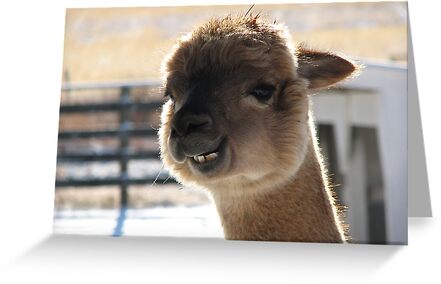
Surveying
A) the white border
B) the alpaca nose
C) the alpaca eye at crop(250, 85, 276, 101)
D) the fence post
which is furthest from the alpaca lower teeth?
the fence post

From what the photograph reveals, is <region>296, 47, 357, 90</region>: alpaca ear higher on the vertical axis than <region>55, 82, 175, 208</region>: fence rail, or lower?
higher

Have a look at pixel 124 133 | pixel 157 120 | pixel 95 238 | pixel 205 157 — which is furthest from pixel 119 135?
pixel 205 157

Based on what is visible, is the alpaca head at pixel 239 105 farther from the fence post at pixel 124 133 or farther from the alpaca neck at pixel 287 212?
the fence post at pixel 124 133

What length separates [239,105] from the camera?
266 centimetres

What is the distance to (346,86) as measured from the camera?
3.34m

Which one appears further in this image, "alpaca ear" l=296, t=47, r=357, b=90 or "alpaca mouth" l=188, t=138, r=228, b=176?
"alpaca ear" l=296, t=47, r=357, b=90

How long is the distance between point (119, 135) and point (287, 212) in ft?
3.79

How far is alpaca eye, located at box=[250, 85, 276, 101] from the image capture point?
2684 millimetres

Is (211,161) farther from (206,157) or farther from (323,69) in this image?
(323,69)

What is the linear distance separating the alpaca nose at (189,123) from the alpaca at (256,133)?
42mm

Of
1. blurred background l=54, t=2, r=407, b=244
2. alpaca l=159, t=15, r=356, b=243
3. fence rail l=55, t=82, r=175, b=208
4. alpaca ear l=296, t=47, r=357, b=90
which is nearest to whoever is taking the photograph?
alpaca l=159, t=15, r=356, b=243

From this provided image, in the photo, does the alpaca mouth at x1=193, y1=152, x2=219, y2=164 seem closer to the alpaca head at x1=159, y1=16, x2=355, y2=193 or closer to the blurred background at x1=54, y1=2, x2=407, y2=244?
the alpaca head at x1=159, y1=16, x2=355, y2=193

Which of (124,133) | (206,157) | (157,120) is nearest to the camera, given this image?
(206,157)

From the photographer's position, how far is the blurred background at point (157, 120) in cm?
305
